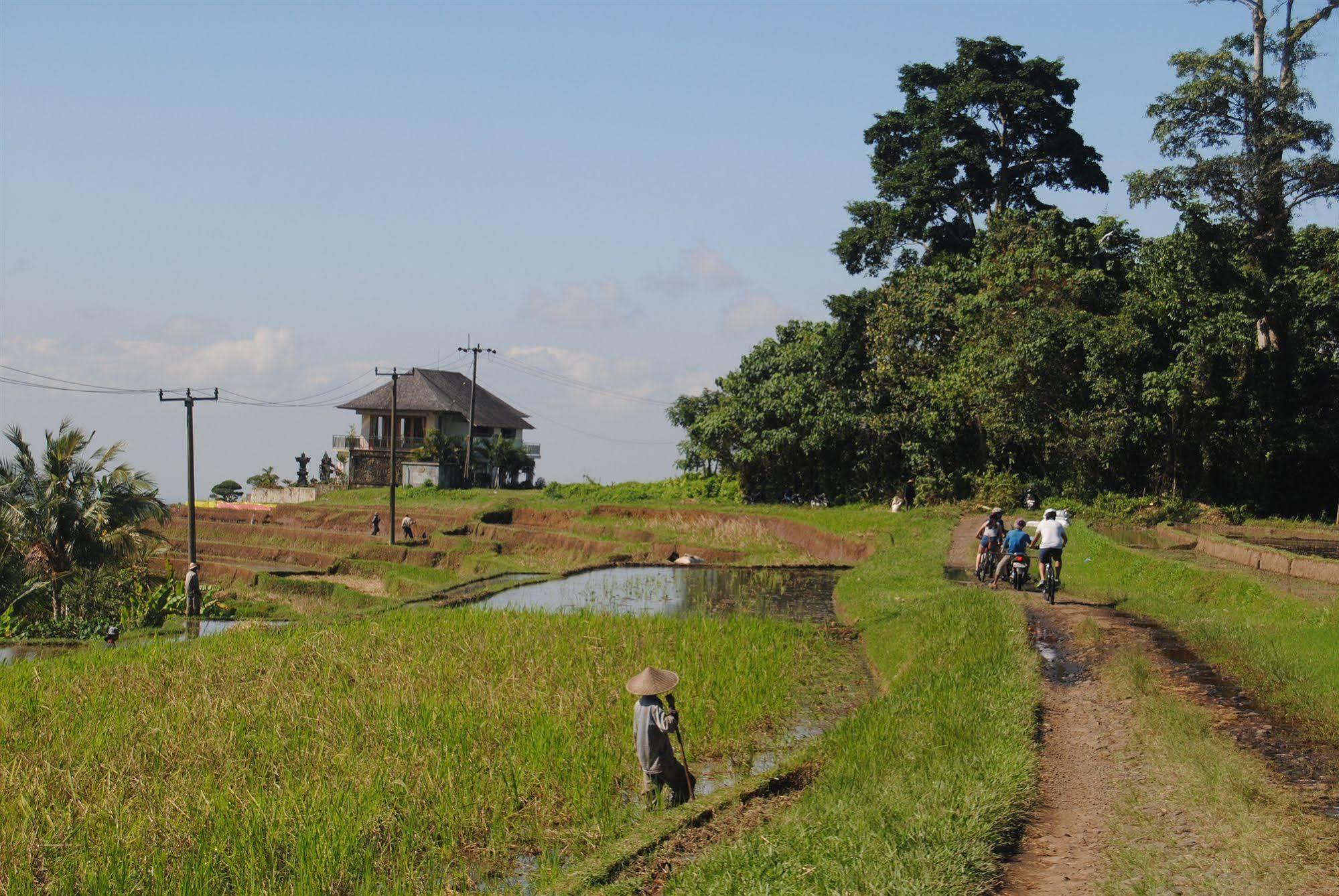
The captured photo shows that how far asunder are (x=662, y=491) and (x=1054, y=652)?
3184 cm

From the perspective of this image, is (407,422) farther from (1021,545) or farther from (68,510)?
(1021,545)

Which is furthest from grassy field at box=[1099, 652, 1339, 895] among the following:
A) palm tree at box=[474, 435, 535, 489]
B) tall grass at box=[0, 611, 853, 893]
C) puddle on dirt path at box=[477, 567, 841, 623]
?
palm tree at box=[474, 435, 535, 489]

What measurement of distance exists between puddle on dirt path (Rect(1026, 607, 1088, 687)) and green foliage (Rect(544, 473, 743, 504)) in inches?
1018

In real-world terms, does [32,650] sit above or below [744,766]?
below

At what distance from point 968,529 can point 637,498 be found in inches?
686

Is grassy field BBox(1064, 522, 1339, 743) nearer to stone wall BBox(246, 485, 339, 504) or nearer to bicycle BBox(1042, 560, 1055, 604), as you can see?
bicycle BBox(1042, 560, 1055, 604)

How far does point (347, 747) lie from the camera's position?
8914mm

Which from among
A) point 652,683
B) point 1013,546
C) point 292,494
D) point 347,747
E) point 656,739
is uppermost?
point 292,494

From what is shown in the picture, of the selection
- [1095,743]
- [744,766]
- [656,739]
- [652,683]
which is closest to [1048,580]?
[1095,743]

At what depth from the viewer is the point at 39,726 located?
10281 millimetres

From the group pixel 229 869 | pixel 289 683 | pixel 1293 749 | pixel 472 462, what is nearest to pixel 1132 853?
pixel 1293 749

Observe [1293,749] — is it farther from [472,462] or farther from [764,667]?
[472,462]

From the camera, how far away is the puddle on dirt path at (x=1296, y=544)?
19.9 metres

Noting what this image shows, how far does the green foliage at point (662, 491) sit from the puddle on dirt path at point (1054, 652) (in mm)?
25848
